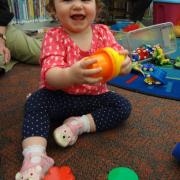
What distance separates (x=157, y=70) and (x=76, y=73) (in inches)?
25.9

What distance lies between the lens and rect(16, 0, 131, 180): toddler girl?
2.13ft

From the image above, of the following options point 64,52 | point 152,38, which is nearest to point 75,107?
point 64,52

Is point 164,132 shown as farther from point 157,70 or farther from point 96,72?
point 157,70

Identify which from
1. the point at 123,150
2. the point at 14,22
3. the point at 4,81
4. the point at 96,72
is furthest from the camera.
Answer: the point at 14,22

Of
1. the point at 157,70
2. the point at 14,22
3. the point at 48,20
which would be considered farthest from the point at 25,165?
the point at 48,20

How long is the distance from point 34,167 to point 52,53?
0.97ft

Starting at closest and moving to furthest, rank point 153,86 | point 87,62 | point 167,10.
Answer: point 87,62 → point 153,86 → point 167,10

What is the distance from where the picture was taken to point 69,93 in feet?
2.48

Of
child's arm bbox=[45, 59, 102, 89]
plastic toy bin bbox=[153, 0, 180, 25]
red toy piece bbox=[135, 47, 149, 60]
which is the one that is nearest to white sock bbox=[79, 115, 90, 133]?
child's arm bbox=[45, 59, 102, 89]

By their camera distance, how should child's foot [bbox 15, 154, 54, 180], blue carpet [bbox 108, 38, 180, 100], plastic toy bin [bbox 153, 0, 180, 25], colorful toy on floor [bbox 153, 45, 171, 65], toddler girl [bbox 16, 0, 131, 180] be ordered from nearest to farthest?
child's foot [bbox 15, 154, 54, 180] < toddler girl [bbox 16, 0, 131, 180] < blue carpet [bbox 108, 38, 180, 100] < colorful toy on floor [bbox 153, 45, 171, 65] < plastic toy bin [bbox 153, 0, 180, 25]

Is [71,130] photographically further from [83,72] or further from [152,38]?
[152,38]

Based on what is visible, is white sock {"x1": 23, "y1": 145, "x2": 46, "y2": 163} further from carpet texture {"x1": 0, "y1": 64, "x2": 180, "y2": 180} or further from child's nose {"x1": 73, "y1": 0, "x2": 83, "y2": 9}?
child's nose {"x1": 73, "y1": 0, "x2": 83, "y2": 9}

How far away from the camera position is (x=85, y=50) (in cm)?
75

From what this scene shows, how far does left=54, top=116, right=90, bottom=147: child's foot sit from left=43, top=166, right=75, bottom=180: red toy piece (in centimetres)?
8
